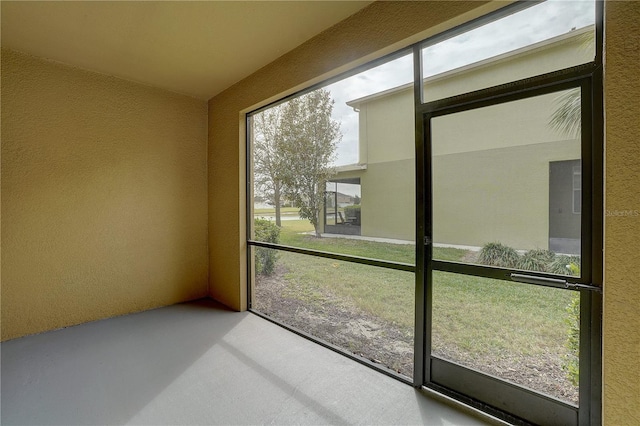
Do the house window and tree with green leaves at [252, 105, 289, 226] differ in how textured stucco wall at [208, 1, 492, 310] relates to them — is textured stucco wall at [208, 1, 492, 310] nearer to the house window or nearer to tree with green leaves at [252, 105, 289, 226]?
tree with green leaves at [252, 105, 289, 226]

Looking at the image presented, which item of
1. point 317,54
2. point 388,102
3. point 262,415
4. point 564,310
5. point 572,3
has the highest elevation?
point 317,54

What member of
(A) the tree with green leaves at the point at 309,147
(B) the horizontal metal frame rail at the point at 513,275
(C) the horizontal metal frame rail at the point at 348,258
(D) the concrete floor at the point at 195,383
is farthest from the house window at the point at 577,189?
(A) the tree with green leaves at the point at 309,147

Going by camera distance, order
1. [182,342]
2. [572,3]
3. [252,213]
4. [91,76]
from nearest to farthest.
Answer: [572,3] < [182,342] < [91,76] < [252,213]

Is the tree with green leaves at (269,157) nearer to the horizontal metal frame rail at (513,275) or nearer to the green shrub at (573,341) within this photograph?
the horizontal metal frame rail at (513,275)

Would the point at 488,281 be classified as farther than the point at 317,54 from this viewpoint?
No

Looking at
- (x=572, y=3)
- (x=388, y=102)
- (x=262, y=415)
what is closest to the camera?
(x=572, y=3)

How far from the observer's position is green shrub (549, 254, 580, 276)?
150 cm

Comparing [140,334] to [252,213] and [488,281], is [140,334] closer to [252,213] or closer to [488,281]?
[252,213]

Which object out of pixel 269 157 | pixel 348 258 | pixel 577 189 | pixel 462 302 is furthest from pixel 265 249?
pixel 577 189

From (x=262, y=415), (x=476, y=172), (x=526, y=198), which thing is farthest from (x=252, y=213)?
(x=526, y=198)

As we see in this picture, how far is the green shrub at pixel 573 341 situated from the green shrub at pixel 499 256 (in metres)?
0.32

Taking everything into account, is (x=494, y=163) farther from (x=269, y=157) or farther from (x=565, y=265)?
(x=269, y=157)

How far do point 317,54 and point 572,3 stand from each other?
67.1 inches

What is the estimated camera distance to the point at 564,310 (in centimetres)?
158
